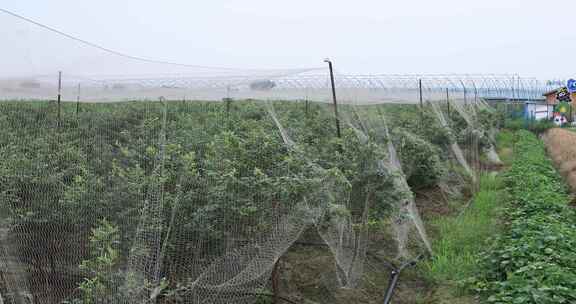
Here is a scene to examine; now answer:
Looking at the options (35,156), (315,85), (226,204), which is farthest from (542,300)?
(315,85)

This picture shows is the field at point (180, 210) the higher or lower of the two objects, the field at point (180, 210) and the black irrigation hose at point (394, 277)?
the higher

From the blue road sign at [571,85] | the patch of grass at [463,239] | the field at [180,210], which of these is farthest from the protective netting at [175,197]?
the blue road sign at [571,85]

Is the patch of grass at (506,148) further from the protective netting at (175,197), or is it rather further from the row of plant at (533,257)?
the protective netting at (175,197)

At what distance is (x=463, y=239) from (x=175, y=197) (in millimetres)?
4155

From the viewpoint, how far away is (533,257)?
518 cm

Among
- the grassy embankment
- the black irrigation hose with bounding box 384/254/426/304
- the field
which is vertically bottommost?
the black irrigation hose with bounding box 384/254/426/304

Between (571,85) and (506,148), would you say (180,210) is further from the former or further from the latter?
(571,85)

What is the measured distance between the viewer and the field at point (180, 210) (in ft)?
11.4

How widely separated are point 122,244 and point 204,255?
0.57 m

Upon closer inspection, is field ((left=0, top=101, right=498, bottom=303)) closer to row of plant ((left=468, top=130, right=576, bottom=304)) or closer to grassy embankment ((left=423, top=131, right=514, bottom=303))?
grassy embankment ((left=423, top=131, right=514, bottom=303))

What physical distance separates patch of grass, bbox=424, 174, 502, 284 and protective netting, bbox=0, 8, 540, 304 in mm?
356

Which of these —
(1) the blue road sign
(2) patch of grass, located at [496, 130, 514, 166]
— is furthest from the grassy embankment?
(1) the blue road sign

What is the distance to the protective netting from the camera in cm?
353

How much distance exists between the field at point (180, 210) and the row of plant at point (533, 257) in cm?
79
